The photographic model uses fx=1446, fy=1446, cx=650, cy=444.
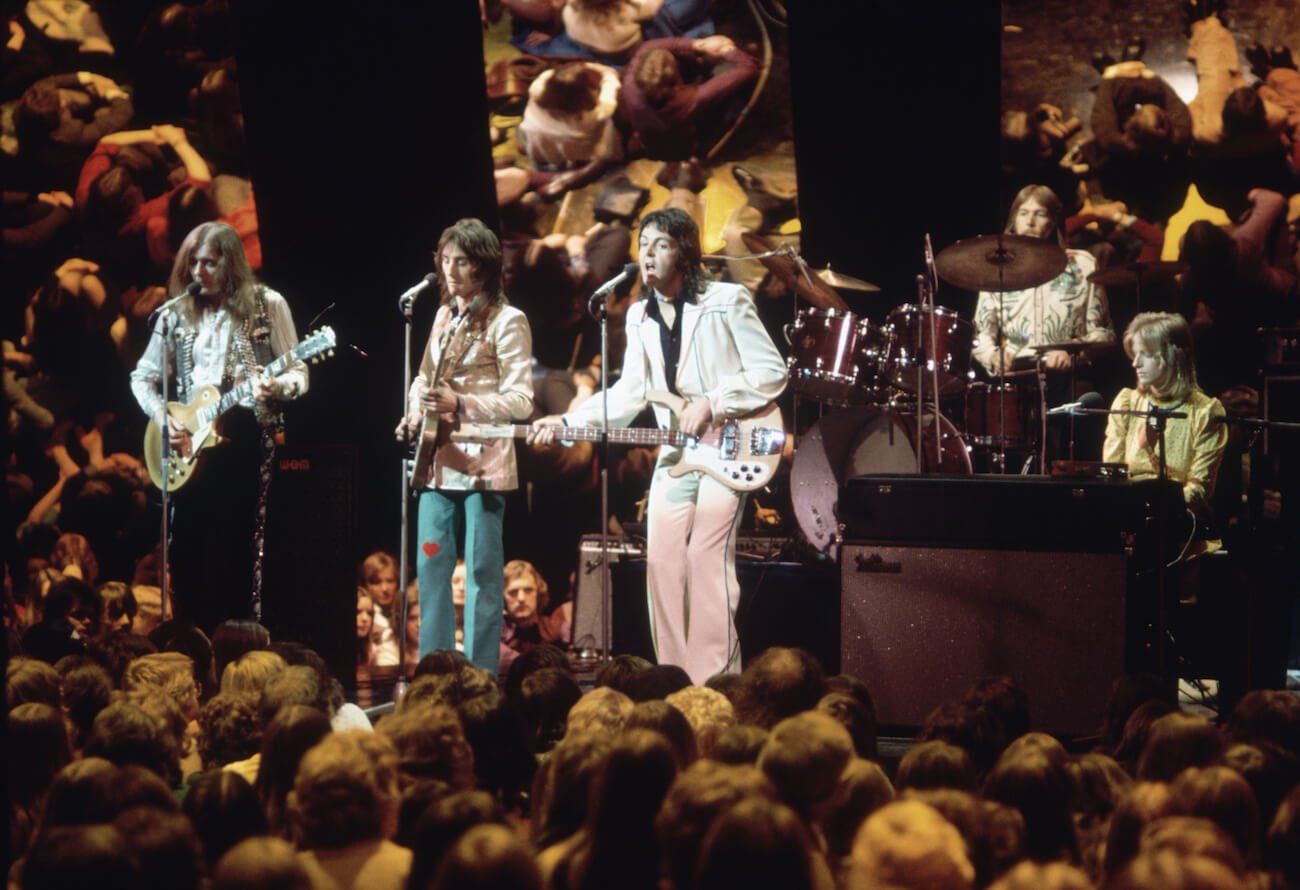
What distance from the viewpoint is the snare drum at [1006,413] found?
8570 millimetres

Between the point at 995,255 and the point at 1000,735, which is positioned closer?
the point at 1000,735

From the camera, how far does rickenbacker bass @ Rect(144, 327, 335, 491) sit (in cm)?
715

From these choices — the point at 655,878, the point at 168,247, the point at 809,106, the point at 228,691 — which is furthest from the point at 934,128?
the point at 655,878

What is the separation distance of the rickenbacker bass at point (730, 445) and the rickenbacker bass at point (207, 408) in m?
1.31

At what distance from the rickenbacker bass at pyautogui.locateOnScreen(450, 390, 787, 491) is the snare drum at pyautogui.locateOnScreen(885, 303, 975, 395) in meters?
2.02

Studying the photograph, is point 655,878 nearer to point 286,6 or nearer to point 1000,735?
point 1000,735

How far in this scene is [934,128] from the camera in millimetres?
9289

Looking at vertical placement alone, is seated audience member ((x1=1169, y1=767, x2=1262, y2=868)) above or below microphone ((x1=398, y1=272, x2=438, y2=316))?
below

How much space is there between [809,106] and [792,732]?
6746 millimetres

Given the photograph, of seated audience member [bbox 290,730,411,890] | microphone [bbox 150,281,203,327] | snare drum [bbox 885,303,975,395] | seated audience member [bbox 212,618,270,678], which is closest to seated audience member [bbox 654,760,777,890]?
seated audience member [bbox 290,730,411,890]

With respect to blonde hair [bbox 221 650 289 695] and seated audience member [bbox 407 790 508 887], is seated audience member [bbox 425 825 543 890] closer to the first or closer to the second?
seated audience member [bbox 407 790 508 887]

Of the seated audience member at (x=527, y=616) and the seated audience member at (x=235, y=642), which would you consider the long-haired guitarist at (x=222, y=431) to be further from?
the seated audience member at (x=527, y=616)

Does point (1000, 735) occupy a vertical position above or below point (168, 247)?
below

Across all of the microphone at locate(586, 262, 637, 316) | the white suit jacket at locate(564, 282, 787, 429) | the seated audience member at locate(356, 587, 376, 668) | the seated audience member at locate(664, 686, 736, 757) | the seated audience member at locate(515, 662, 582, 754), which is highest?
the microphone at locate(586, 262, 637, 316)
